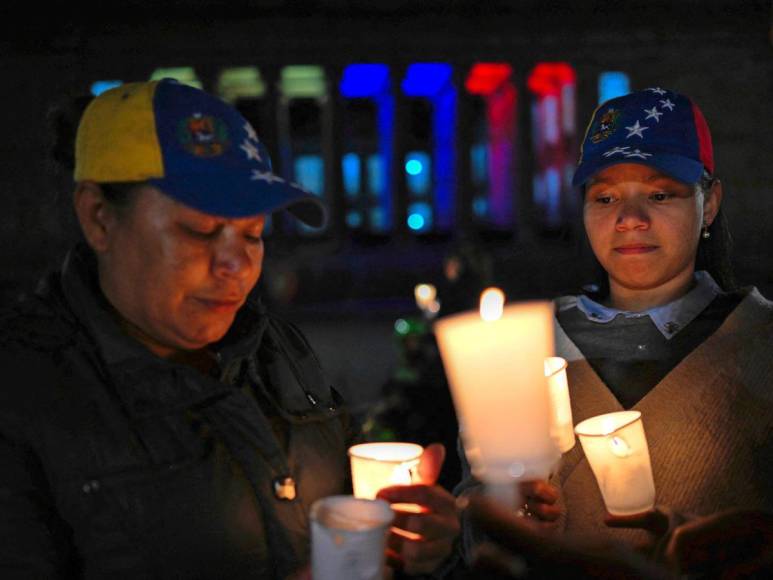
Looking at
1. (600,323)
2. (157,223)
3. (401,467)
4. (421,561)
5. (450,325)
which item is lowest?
(421,561)

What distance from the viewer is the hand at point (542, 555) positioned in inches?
57.2

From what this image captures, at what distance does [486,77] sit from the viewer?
13.6 meters

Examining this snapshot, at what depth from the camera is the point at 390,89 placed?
1345cm

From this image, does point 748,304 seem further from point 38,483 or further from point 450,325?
point 38,483

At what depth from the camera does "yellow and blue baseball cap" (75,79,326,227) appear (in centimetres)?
184

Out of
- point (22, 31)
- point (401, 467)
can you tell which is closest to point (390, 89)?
point (22, 31)

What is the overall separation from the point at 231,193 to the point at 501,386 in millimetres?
872

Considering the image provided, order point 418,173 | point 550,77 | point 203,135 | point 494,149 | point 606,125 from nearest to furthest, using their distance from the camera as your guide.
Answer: point 203,135 → point 606,125 → point 550,77 → point 494,149 → point 418,173

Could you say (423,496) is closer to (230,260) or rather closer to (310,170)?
(230,260)

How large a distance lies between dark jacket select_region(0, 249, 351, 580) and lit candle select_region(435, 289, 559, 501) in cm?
68

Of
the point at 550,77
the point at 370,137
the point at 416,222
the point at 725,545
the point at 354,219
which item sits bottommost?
the point at 725,545

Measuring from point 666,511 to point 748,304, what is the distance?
89 centimetres

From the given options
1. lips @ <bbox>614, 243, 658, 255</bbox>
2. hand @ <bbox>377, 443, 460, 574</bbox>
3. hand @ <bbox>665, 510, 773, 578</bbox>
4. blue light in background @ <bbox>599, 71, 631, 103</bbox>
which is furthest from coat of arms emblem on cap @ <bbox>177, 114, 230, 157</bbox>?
blue light in background @ <bbox>599, 71, 631, 103</bbox>

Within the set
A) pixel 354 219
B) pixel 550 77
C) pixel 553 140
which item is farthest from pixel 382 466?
pixel 550 77
